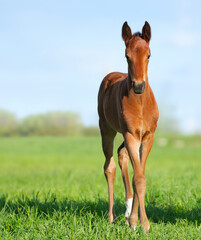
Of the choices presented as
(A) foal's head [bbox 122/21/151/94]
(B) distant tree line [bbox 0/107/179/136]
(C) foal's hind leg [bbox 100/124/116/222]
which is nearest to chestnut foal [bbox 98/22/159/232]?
(A) foal's head [bbox 122/21/151/94]

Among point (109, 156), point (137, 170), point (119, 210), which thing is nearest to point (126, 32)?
point (137, 170)

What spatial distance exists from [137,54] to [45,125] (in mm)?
51512

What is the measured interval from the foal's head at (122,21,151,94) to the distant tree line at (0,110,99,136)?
165 ft

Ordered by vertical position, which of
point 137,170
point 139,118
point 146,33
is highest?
point 146,33

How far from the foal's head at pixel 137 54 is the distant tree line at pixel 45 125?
165ft

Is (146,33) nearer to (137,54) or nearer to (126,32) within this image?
(126,32)

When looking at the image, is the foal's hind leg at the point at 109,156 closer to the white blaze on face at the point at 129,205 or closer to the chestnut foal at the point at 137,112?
the white blaze on face at the point at 129,205

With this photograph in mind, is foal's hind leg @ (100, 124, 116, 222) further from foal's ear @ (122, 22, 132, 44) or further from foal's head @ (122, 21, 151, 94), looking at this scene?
foal's ear @ (122, 22, 132, 44)

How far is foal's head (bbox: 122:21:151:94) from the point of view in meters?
3.88

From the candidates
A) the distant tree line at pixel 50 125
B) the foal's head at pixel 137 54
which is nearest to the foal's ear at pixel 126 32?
the foal's head at pixel 137 54

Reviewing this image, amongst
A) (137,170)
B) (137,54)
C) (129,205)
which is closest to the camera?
(137,54)

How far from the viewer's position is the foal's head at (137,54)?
3875 mm

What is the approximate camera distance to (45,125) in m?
54.5

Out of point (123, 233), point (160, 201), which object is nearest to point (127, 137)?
point (123, 233)
